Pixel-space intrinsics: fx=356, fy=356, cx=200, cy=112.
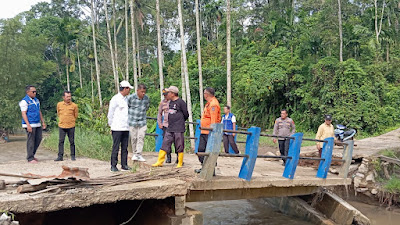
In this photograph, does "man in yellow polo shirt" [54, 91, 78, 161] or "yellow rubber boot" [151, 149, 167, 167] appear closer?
"yellow rubber boot" [151, 149, 167, 167]

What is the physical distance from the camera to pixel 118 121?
5988mm

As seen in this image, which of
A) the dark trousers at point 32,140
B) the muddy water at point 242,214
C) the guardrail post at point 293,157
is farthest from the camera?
the muddy water at point 242,214

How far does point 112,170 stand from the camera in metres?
5.96

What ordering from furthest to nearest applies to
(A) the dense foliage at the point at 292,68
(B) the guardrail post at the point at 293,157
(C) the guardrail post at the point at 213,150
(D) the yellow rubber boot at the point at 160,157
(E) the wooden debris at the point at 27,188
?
(A) the dense foliage at the point at 292,68 < (B) the guardrail post at the point at 293,157 < (D) the yellow rubber boot at the point at 160,157 < (C) the guardrail post at the point at 213,150 < (E) the wooden debris at the point at 27,188

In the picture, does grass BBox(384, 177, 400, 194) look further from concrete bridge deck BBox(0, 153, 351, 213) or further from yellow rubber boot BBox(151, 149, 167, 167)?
yellow rubber boot BBox(151, 149, 167, 167)

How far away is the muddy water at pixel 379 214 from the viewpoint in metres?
8.51

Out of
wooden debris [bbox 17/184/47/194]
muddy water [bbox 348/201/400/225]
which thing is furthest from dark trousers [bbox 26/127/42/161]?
muddy water [bbox 348/201/400/225]

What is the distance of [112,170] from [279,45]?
20.3 metres

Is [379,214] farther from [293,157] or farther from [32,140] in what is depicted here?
[32,140]

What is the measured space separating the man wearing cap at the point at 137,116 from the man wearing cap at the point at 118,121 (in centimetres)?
19

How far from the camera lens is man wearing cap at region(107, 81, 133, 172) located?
19.6 feet

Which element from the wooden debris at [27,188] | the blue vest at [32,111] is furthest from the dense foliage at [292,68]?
the wooden debris at [27,188]

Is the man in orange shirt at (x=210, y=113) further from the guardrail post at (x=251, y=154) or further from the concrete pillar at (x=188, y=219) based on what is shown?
the concrete pillar at (x=188, y=219)

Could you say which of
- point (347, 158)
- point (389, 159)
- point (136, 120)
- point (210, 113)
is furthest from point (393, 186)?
point (136, 120)
